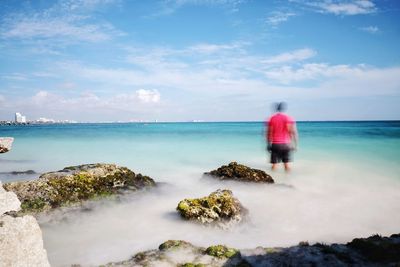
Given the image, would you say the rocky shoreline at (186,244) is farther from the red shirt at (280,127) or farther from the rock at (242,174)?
the red shirt at (280,127)

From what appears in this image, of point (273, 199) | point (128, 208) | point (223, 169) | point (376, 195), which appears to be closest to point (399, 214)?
point (376, 195)

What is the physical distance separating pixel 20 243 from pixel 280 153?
9.00 meters

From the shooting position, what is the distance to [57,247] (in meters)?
6.54

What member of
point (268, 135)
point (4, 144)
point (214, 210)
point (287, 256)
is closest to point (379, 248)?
point (287, 256)

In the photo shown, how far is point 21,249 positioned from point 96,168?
611cm

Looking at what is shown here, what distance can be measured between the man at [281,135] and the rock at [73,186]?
449 cm

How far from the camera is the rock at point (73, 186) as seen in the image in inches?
328

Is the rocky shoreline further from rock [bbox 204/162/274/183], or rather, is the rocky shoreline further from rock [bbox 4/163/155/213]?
rock [bbox 204/162/274/183]

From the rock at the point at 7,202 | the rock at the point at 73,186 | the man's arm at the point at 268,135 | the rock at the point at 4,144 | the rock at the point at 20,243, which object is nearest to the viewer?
the rock at the point at 20,243

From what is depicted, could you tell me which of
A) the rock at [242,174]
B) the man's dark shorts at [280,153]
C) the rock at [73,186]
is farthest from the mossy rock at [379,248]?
the rock at [73,186]

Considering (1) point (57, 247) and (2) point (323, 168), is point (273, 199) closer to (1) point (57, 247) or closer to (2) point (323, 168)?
(1) point (57, 247)

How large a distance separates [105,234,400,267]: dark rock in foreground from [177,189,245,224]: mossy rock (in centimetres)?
204

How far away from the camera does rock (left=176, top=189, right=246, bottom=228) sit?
25.0 ft

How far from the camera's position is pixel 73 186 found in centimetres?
915
